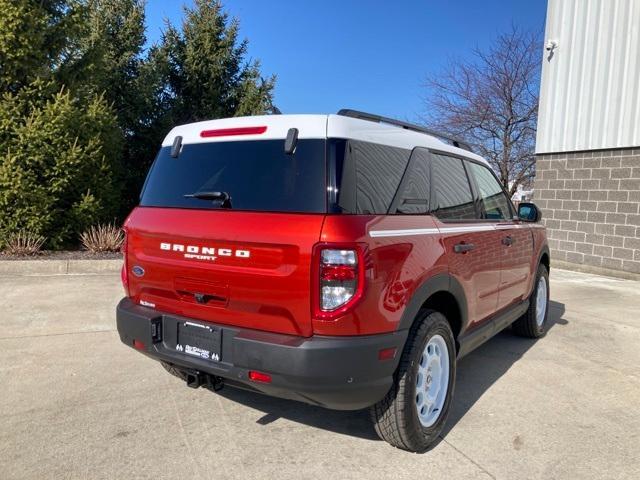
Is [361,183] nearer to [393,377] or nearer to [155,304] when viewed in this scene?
[393,377]

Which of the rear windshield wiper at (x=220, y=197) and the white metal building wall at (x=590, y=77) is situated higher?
the white metal building wall at (x=590, y=77)

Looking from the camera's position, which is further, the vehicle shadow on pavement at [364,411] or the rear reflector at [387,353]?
the vehicle shadow on pavement at [364,411]

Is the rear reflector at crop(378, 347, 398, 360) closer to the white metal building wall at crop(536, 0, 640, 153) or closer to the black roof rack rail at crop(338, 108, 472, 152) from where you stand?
the black roof rack rail at crop(338, 108, 472, 152)

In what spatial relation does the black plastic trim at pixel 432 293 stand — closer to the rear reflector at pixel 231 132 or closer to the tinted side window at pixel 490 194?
the tinted side window at pixel 490 194

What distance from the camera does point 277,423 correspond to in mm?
3344

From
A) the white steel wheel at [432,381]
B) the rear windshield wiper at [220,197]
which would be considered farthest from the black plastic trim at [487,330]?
the rear windshield wiper at [220,197]

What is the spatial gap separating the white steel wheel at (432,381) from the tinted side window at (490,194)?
4.52 feet

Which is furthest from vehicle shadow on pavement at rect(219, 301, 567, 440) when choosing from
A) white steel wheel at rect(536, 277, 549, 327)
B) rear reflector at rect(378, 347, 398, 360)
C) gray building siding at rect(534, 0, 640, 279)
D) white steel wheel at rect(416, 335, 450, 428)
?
gray building siding at rect(534, 0, 640, 279)

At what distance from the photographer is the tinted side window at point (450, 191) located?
3.38 m

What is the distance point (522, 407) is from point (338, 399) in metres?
1.84

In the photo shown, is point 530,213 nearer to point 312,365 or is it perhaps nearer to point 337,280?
point 337,280

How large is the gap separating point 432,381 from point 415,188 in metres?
1.19

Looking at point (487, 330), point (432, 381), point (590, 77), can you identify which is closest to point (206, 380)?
point (432, 381)

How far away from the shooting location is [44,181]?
893 cm
